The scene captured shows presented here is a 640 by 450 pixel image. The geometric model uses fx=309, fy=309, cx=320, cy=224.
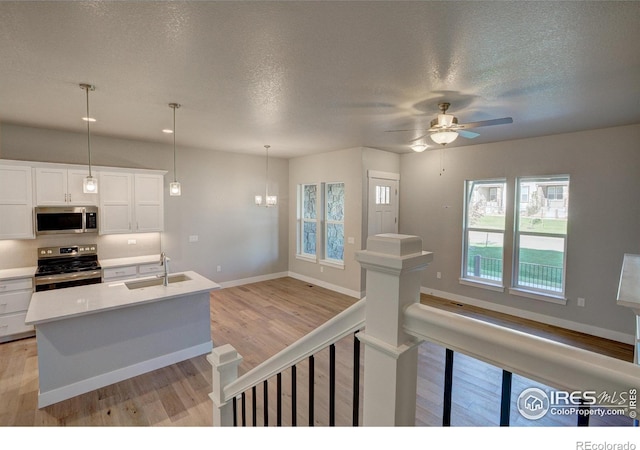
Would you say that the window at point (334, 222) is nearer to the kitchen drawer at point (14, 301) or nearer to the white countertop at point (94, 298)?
the white countertop at point (94, 298)

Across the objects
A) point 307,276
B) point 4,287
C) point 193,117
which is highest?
point 193,117

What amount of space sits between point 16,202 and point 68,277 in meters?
1.15

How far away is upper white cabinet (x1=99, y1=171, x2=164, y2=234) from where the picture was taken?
4.63 meters

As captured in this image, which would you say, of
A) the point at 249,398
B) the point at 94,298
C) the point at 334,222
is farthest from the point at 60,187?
the point at 334,222

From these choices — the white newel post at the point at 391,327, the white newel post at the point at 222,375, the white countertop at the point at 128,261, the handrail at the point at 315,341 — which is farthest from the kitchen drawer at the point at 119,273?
the white newel post at the point at 391,327

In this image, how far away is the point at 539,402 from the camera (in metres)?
0.66

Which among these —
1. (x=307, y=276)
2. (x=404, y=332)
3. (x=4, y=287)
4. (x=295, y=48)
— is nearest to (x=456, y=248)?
(x=307, y=276)

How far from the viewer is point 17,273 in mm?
3957

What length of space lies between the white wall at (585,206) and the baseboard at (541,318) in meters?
0.01

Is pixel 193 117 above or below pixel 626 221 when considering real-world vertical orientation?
above

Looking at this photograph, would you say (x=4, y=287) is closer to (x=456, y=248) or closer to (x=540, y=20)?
(x=540, y=20)

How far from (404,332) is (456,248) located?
5.36 m

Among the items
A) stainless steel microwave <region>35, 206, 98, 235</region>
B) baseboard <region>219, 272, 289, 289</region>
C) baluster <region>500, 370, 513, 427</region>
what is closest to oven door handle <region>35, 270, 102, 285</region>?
stainless steel microwave <region>35, 206, 98, 235</region>

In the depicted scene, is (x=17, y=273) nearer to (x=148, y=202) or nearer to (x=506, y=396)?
(x=148, y=202)
